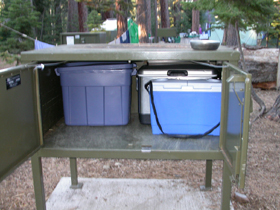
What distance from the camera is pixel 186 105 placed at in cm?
242

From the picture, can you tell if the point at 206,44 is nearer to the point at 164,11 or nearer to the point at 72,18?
the point at 72,18

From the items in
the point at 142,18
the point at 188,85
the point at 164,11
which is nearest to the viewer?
the point at 188,85

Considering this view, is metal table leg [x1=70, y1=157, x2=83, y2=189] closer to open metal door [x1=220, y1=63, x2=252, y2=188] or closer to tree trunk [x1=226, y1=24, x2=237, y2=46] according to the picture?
open metal door [x1=220, y1=63, x2=252, y2=188]

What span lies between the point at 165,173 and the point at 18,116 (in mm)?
2377

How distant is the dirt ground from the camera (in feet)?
10.4

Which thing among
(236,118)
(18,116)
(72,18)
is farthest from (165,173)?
(72,18)

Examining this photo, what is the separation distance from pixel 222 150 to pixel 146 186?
59.4 inches

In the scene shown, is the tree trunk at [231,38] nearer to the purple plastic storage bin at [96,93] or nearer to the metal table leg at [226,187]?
the purple plastic storage bin at [96,93]

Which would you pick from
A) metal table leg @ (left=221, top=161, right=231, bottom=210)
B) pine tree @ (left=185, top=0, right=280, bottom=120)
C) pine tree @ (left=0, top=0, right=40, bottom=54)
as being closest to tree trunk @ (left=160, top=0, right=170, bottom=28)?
pine tree @ (left=0, top=0, right=40, bottom=54)

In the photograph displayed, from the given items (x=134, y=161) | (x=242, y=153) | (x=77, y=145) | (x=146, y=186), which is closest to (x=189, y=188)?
(x=146, y=186)

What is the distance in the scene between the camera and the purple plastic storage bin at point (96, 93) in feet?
8.64

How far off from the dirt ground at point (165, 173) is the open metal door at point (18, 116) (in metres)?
1.33

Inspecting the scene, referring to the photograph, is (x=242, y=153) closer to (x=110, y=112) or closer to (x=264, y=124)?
(x=110, y=112)

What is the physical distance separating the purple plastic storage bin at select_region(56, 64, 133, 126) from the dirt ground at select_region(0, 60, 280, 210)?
47.2 inches
